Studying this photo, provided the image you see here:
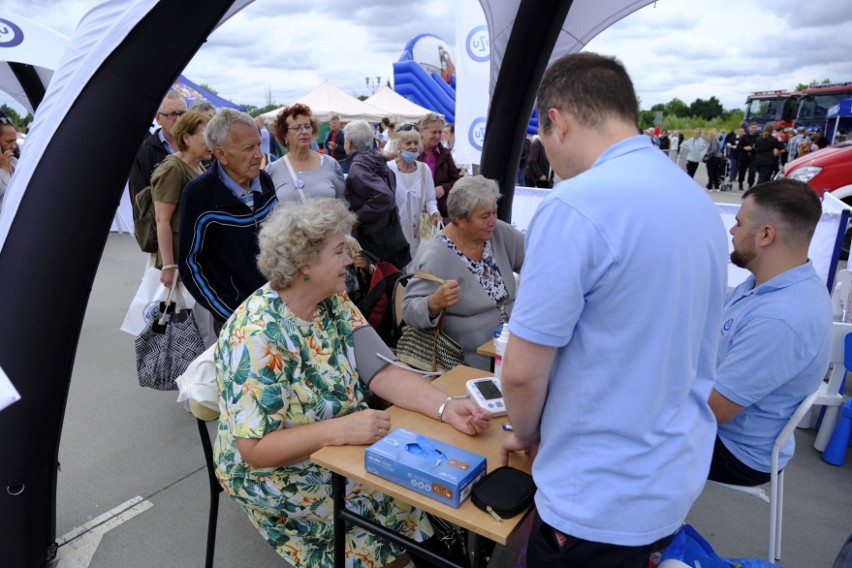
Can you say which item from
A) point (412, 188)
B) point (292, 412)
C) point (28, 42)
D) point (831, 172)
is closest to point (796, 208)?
point (292, 412)

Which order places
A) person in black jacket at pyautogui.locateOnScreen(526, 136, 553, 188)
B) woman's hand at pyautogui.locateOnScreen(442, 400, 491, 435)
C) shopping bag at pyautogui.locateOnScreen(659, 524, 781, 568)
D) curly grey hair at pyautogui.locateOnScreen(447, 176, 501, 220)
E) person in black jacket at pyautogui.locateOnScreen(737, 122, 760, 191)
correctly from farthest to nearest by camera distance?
person in black jacket at pyautogui.locateOnScreen(737, 122, 760, 191)
person in black jacket at pyautogui.locateOnScreen(526, 136, 553, 188)
curly grey hair at pyautogui.locateOnScreen(447, 176, 501, 220)
woman's hand at pyautogui.locateOnScreen(442, 400, 491, 435)
shopping bag at pyautogui.locateOnScreen(659, 524, 781, 568)

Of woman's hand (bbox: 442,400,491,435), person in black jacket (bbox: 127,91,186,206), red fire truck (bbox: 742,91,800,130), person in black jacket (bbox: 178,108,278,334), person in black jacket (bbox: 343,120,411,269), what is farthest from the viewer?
red fire truck (bbox: 742,91,800,130)

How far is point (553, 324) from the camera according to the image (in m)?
1.03

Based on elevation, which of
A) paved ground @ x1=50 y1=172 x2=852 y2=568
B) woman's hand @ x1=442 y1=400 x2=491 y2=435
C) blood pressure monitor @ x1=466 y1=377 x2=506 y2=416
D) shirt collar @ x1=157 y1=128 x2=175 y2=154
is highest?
shirt collar @ x1=157 y1=128 x2=175 y2=154

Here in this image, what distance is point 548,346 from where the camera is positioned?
1065 millimetres

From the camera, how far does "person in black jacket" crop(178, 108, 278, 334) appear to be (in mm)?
2590

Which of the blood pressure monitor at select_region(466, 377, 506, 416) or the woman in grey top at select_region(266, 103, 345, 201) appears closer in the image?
the blood pressure monitor at select_region(466, 377, 506, 416)

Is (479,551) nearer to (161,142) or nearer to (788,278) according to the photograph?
(788,278)

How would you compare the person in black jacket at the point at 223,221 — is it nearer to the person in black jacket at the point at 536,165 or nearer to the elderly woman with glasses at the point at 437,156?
the elderly woman with glasses at the point at 437,156

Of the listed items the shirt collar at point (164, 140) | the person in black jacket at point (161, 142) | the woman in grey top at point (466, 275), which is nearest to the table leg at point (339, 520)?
the woman in grey top at point (466, 275)

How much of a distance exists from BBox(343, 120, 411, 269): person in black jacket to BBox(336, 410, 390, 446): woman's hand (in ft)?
8.52

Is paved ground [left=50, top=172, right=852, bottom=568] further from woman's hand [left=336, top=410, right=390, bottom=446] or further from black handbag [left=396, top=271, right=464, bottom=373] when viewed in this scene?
woman's hand [left=336, top=410, right=390, bottom=446]

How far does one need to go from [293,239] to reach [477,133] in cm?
427

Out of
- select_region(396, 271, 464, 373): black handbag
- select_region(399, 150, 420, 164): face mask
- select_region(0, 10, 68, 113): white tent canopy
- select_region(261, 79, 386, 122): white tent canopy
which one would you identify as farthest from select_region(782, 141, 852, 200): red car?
select_region(261, 79, 386, 122): white tent canopy
